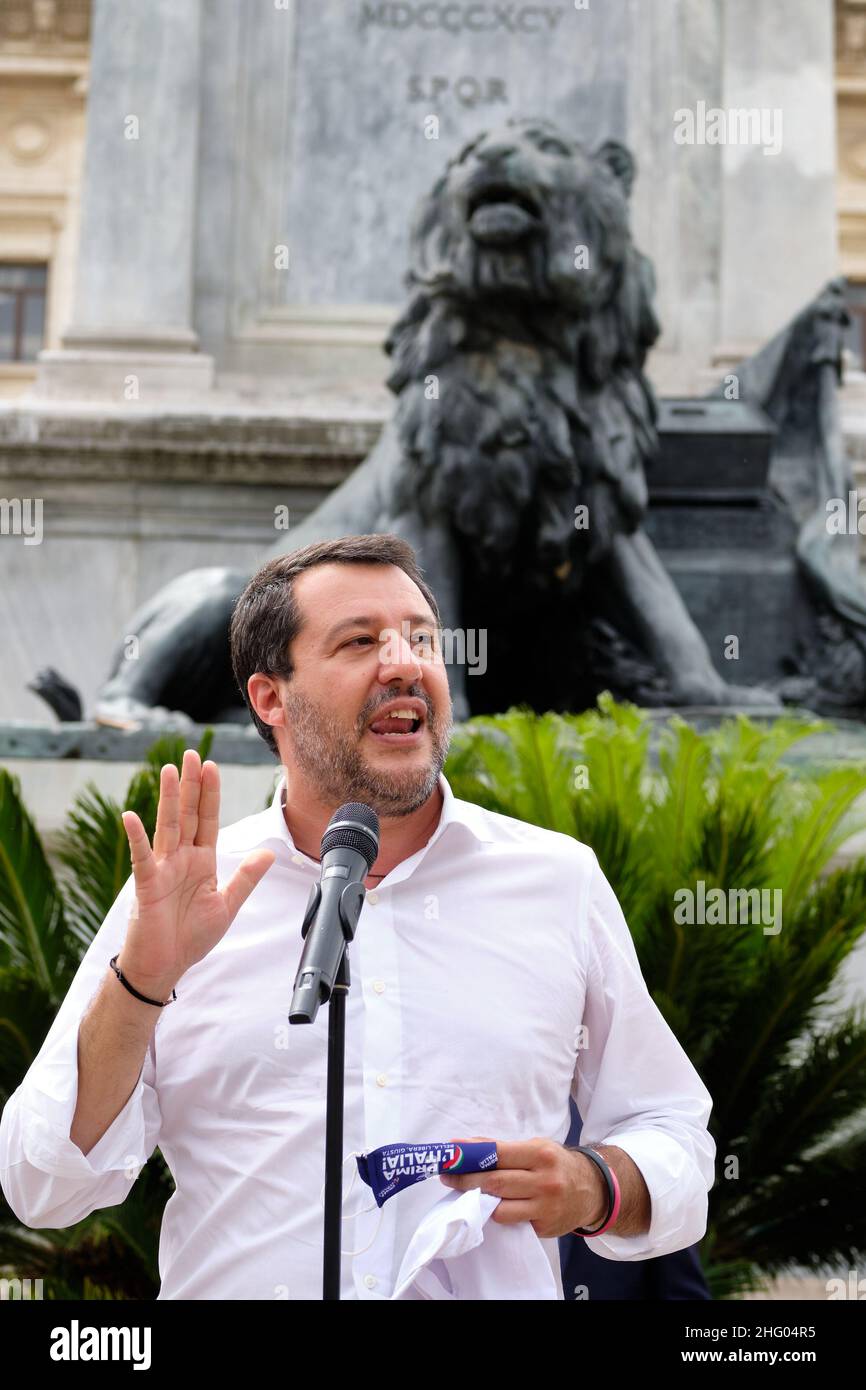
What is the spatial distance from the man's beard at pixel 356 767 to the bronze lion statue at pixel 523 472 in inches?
169

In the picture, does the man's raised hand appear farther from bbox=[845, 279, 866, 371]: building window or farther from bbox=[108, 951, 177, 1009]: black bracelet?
bbox=[845, 279, 866, 371]: building window

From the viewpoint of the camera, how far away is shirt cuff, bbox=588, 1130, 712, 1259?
2.27 m

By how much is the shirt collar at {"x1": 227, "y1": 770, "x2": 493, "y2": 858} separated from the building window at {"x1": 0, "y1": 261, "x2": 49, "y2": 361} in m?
30.4

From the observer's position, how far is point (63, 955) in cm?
477

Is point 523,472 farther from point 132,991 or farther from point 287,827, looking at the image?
point 132,991

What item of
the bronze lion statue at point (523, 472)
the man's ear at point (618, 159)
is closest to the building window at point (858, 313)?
the man's ear at point (618, 159)

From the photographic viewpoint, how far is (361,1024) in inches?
93.0

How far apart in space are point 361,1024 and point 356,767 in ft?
1.15

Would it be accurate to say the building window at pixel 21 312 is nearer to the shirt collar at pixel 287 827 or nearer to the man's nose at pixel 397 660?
the shirt collar at pixel 287 827

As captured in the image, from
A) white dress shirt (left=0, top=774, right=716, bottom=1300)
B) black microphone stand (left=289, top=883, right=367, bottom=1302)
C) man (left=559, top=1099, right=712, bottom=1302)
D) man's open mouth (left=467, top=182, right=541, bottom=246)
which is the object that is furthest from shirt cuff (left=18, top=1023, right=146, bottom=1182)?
man's open mouth (left=467, top=182, right=541, bottom=246)

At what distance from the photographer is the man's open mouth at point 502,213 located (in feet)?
21.1

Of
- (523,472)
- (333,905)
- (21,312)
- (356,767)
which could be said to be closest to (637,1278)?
(356,767)
